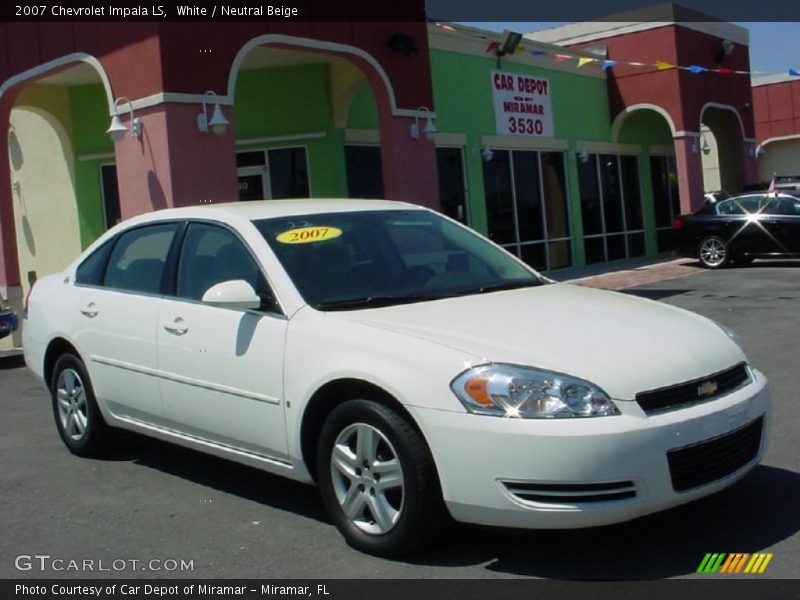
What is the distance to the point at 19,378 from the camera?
35.9ft

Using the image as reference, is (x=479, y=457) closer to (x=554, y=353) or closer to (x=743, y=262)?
(x=554, y=353)

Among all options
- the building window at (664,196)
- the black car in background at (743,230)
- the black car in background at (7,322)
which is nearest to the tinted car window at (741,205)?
the black car in background at (743,230)

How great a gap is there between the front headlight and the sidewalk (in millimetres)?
12596

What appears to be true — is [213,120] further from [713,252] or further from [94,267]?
[713,252]

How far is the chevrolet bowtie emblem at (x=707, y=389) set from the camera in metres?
4.23

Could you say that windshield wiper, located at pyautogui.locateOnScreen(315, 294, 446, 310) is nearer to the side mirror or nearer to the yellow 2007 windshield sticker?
the side mirror

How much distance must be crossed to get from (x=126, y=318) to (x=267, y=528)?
5.43 ft

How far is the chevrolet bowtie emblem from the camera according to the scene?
423 cm

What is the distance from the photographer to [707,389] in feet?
14.0

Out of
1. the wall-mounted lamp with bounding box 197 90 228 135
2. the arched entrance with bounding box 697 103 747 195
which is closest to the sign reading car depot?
the arched entrance with bounding box 697 103 747 195

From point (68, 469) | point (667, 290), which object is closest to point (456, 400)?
point (68, 469)

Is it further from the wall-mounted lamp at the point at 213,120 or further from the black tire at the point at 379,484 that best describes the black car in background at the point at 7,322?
the black tire at the point at 379,484

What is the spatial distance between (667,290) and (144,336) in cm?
1162

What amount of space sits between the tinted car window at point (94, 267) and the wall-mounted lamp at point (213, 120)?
522cm
